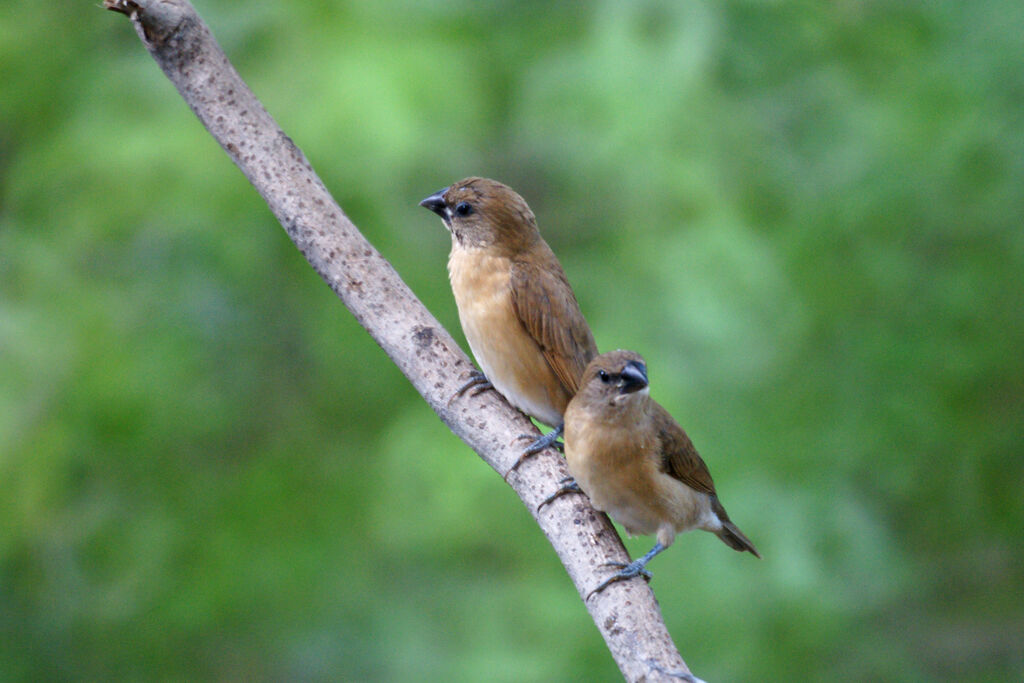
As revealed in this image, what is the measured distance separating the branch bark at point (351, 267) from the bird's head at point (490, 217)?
511mm

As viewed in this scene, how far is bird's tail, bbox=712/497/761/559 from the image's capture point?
3811 mm

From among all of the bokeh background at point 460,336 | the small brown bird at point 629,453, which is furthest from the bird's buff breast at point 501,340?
the bokeh background at point 460,336

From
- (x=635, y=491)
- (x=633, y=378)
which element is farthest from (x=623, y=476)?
(x=633, y=378)

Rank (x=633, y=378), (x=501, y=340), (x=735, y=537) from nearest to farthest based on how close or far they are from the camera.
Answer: (x=633, y=378) → (x=501, y=340) → (x=735, y=537)

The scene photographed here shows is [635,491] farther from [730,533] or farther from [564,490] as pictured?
[730,533]

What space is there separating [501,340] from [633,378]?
2.52 feet

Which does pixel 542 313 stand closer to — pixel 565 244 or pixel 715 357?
pixel 715 357

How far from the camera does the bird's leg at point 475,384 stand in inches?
141

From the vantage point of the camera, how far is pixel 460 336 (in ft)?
20.8

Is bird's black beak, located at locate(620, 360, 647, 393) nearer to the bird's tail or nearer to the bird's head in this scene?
the bird's tail

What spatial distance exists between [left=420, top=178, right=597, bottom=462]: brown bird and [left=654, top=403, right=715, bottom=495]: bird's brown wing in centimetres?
42

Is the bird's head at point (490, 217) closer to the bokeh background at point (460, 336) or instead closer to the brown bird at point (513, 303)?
the brown bird at point (513, 303)

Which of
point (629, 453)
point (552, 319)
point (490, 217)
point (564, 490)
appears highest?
point (490, 217)

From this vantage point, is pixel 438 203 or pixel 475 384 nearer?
pixel 475 384
